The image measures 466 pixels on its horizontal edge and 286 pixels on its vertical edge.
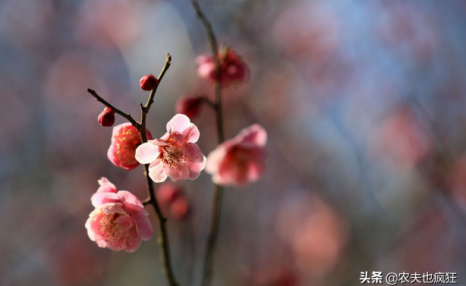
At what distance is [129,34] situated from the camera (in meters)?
2.32

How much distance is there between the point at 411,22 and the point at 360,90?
0.42m

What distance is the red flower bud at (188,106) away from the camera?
839mm

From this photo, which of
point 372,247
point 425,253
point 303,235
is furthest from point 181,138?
point 425,253

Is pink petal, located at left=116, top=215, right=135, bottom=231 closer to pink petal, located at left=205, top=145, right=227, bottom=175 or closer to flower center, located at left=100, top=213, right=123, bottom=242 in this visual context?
flower center, located at left=100, top=213, right=123, bottom=242

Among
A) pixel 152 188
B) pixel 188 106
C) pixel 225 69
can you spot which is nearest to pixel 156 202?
pixel 152 188

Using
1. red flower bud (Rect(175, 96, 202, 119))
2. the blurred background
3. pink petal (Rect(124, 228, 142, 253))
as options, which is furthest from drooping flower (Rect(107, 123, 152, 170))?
the blurred background

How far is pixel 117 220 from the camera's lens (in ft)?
1.95

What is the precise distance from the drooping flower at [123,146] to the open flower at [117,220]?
42mm

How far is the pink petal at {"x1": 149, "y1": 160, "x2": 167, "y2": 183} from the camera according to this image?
56 cm

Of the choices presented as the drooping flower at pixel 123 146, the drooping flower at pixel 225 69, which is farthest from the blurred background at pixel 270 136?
the drooping flower at pixel 123 146

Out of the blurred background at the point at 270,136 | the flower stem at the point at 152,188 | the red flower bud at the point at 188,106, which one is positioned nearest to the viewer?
Result: the flower stem at the point at 152,188

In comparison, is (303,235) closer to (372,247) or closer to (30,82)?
(372,247)

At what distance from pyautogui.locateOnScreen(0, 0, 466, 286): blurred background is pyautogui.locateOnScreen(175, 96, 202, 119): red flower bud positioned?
92 cm

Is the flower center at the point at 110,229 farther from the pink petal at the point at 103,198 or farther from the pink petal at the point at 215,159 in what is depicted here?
the pink petal at the point at 215,159
